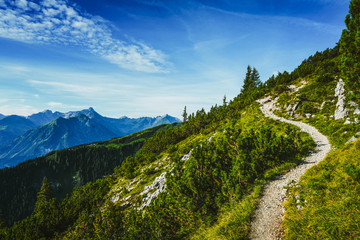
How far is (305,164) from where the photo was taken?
1409 centimetres

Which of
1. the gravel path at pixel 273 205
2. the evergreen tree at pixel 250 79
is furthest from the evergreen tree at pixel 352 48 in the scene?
the evergreen tree at pixel 250 79

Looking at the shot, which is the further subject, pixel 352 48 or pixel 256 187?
pixel 352 48

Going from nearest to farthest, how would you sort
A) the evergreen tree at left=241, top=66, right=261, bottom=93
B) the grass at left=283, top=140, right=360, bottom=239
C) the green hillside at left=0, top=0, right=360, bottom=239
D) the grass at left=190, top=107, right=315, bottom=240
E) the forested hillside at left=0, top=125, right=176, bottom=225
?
the grass at left=283, top=140, right=360, bottom=239, the green hillside at left=0, top=0, right=360, bottom=239, the grass at left=190, top=107, right=315, bottom=240, the evergreen tree at left=241, top=66, right=261, bottom=93, the forested hillside at left=0, top=125, right=176, bottom=225

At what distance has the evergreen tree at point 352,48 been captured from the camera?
42.6 ft

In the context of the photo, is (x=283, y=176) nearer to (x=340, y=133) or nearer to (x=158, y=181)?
(x=340, y=133)

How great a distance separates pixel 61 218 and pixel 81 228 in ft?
90.0

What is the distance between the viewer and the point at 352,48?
43.2ft

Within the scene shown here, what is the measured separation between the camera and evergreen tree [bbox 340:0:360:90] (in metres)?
13.0

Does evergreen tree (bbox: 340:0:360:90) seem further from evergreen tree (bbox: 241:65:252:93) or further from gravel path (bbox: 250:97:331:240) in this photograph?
evergreen tree (bbox: 241:65:252:93)

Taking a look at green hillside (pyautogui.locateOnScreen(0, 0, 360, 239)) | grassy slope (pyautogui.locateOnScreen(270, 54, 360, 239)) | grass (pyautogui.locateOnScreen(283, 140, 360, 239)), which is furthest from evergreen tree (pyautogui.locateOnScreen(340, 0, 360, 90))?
grass (pyautogui.locateOnScreen(283, 140, 360, 239))

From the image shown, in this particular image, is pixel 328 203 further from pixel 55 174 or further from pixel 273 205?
pixel 55 174

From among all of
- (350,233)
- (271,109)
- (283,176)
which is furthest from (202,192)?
(271,109)

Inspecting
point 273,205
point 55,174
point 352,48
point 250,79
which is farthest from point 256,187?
point 55,174

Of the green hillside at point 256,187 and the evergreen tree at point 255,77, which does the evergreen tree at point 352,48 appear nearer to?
the green hillside at point 256,187
